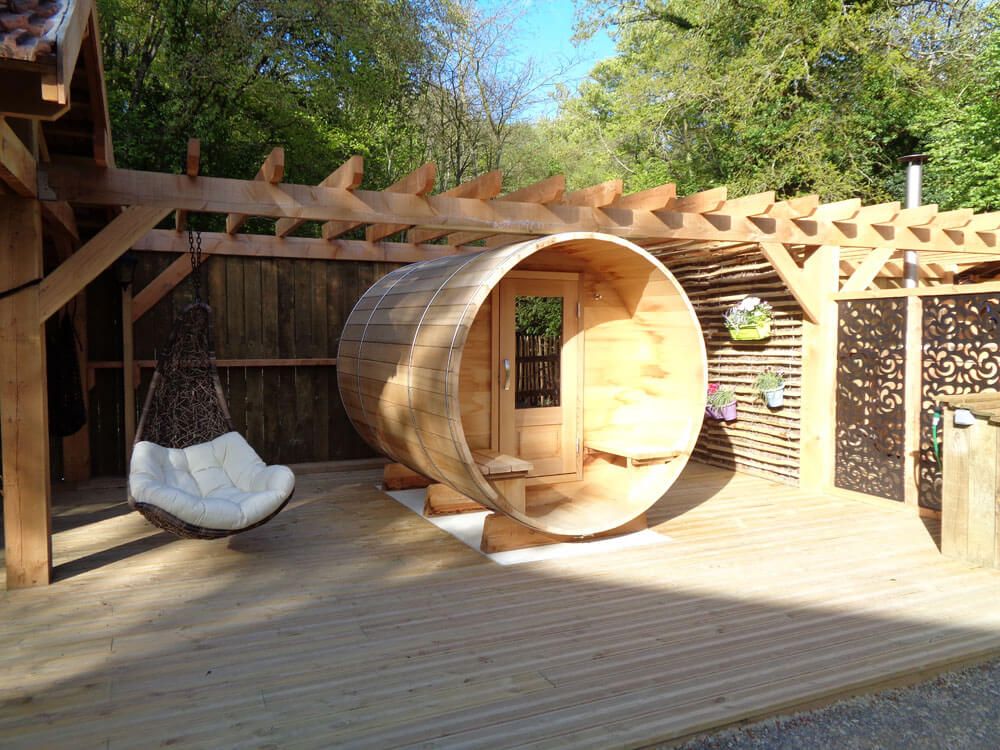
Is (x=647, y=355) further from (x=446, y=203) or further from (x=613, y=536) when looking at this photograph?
(x=446, y=203)

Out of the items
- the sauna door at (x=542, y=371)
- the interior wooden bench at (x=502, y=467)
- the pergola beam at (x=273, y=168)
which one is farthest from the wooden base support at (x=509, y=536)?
the pergola beam at (x=273, y=168)

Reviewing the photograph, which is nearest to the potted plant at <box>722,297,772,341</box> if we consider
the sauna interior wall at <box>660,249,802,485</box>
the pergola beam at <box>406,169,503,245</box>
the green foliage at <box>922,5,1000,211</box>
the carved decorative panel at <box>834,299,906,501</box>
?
the sauna interior wall at <box>660,249,802,485</box>

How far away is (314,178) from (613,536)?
943cm

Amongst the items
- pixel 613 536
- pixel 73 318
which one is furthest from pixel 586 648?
pixel 73 318

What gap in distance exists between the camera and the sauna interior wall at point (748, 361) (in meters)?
6.59

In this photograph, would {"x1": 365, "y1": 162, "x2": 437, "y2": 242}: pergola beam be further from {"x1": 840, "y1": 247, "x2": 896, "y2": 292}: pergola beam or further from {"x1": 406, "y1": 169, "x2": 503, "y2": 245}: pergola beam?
{"x1": 840, "y1": 247, "x2": 896, "y2": 292}: pergola beam

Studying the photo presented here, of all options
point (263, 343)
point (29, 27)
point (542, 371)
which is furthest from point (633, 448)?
point (29, 27)

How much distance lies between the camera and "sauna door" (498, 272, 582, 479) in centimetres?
553

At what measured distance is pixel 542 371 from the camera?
5.63m

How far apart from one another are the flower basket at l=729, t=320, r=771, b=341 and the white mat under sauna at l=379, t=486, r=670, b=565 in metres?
2.49

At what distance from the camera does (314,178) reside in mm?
12375

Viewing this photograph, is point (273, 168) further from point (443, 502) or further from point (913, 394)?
point (913, 394)

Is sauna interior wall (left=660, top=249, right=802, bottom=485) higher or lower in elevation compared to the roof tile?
lower

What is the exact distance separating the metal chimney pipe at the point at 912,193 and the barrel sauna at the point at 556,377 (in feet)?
9.60
